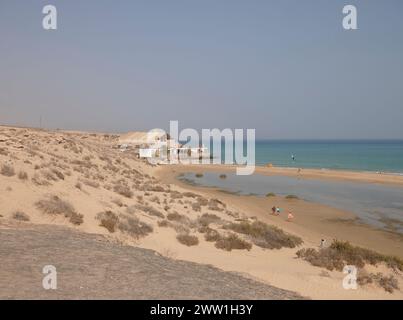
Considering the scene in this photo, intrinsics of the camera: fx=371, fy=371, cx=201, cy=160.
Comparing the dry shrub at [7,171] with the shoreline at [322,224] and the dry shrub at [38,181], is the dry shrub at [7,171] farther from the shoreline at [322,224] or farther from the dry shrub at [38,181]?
the shoreline at [322,224]

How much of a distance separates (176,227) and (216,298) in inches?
352

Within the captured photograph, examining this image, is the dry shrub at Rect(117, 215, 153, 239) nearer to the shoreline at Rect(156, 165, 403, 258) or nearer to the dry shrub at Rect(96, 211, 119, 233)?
the dry shrub at Rect(96, 211, 119, 233)

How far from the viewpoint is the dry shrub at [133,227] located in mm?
13618

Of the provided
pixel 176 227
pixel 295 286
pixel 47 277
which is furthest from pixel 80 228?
pixel 295 286

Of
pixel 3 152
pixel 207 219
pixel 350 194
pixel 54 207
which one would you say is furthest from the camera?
pixel 350 194

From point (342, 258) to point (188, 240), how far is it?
5.63 meters

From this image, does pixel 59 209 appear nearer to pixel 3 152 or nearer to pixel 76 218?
pixel 76 218

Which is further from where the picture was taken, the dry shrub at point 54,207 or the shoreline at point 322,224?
the shoreline at point 322,224

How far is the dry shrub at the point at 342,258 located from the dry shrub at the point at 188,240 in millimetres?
3917

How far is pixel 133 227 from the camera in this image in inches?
552

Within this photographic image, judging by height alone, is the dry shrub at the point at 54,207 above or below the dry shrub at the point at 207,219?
above

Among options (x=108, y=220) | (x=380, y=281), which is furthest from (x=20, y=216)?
(x=380, y=281)

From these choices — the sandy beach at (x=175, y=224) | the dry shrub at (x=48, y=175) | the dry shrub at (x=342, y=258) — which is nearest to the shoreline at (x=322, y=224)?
the sandy beach at (x=175, y=224)
